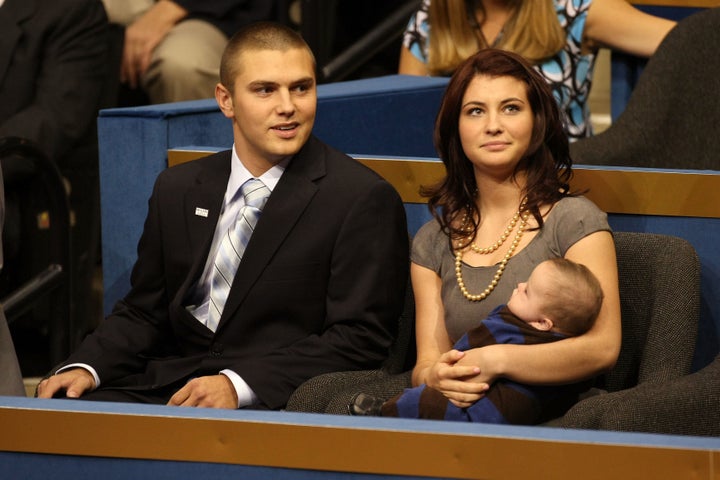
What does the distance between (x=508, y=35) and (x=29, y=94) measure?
1533 mm

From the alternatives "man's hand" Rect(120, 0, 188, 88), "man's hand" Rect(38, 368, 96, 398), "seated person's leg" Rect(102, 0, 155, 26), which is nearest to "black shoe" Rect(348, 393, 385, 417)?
"man's hand" Rect(38, 368, 96, 398)

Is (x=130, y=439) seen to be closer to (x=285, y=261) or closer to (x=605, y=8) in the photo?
(x=285, y=261)

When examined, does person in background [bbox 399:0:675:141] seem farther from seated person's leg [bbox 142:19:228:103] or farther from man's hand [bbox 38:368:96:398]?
man's hand [bbox 38:368:96:398]

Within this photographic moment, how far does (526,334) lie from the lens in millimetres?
2363

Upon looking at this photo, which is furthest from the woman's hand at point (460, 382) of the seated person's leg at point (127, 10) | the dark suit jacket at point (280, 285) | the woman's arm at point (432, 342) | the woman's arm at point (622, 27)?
the seated person's leg at point (127, 10)

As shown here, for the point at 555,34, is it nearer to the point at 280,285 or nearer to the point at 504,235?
the point at 504,235

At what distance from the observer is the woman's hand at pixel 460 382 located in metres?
2.35

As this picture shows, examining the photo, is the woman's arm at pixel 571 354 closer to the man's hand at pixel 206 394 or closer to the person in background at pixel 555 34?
the man's hand at pixel 206 394

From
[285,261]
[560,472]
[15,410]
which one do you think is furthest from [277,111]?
[560,472]

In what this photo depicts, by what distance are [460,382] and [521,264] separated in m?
0.30

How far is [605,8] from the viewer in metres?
3.94

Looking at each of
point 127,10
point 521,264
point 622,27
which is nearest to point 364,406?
point 521,264

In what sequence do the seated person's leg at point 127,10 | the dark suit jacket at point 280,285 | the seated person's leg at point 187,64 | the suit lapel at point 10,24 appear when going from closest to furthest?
the dark suit jacket at point 280,285, the suit lapel at point 10,24, the seated person's leg at point 187,64, the seated person's leg at point 127,10

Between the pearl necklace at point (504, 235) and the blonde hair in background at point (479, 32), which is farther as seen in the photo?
the blonde hair in background at point (479, 32)
